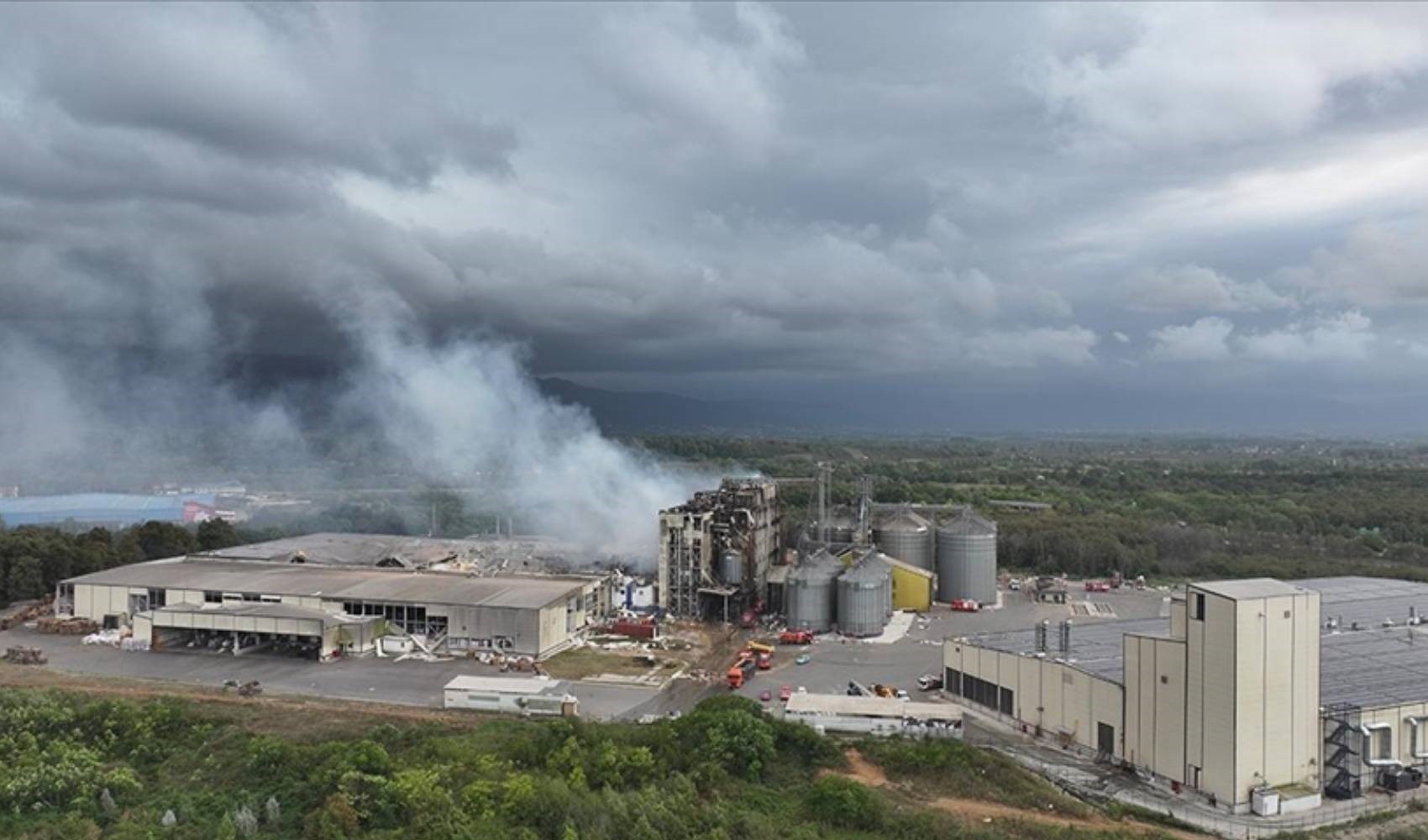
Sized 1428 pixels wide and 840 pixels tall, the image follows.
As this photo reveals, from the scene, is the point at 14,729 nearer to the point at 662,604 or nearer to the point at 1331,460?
the point at 662,604

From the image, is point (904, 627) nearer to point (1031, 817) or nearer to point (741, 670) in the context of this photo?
point (741, 670)

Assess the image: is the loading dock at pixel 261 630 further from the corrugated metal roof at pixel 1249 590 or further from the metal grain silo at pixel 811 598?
Result: the corrugated metal roof at pixel 1249 590

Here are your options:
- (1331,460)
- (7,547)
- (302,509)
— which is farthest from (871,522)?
(1331,460)

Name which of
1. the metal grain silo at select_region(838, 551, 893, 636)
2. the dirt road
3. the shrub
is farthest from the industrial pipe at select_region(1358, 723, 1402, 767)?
the metal grain silo at select_region(838, 551, 893, 636)

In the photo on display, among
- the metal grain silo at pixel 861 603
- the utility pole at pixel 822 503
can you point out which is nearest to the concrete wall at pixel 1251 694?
the metal grain silo at pixel 861 603

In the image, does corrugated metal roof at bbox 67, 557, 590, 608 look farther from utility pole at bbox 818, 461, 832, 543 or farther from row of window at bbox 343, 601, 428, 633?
utility pole at bbox 818, 461, 832, 543

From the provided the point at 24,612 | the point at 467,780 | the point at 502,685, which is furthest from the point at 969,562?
the point at 24,612
